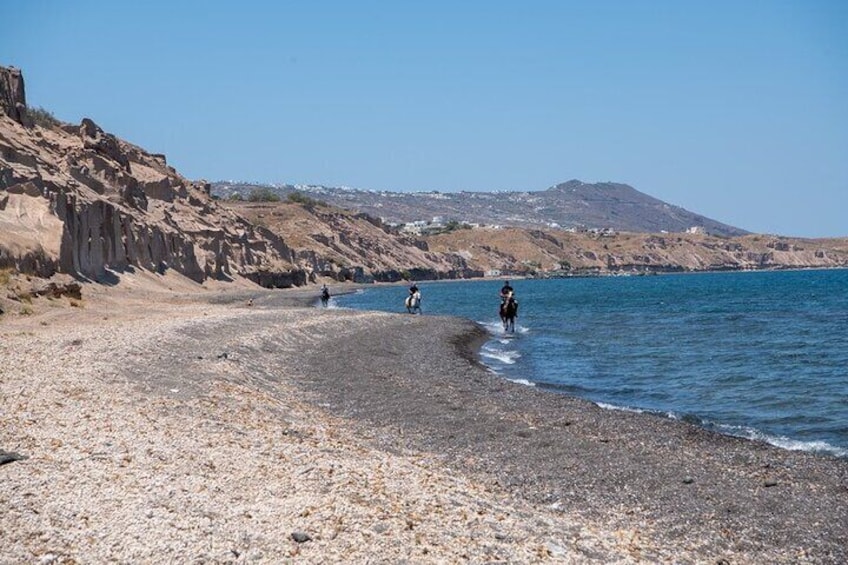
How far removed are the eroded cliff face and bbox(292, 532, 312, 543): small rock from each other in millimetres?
25755

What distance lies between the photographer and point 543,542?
8.17 m

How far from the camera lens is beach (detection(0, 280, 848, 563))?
750cm

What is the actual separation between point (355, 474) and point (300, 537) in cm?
230

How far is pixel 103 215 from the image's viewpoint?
48.6m

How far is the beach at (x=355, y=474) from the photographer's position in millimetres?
7496

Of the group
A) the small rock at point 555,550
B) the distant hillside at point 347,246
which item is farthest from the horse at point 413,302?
the distant hillside at point 347,246

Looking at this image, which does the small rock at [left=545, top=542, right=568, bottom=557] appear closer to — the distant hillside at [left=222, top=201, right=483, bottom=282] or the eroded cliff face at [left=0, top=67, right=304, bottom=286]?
the eroded cliff face at [left=0, top=67, right=304, bottom=286]

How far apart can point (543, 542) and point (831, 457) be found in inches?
302

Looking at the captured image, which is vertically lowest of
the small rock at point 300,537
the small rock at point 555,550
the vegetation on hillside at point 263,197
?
the small rock at point 555,550

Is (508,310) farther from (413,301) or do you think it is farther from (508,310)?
(413,301)

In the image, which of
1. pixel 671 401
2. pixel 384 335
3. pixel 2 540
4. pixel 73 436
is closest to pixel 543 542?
pixel 2 540

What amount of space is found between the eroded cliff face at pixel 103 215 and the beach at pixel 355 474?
18.1 metres

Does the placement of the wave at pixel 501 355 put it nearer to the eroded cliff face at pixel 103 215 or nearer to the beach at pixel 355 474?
the beach at pixel 355 474

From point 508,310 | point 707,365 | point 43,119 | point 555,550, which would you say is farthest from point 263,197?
point 555,550
